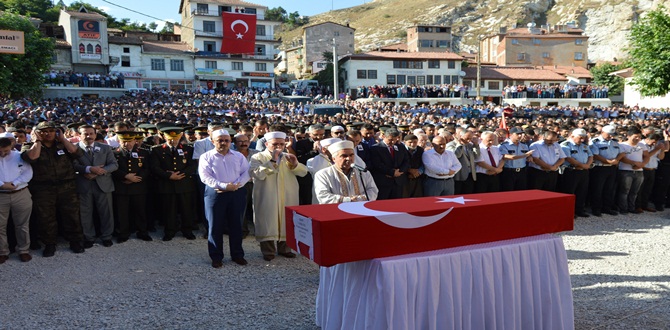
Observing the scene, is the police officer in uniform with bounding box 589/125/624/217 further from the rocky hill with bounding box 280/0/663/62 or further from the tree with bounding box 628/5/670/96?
the rocky hill with bounding box 280/0/663/62

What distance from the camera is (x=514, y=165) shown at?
8.95m

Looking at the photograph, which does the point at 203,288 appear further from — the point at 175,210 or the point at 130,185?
the point at 130,185

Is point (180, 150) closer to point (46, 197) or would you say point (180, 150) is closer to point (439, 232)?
point (46, 197)

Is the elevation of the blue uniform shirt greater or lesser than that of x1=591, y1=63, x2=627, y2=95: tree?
lesser

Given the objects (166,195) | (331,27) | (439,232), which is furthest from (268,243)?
(331,27)

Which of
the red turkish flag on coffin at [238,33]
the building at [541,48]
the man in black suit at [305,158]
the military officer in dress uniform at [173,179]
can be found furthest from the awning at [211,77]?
the military officer in dress uniform at [173,179]

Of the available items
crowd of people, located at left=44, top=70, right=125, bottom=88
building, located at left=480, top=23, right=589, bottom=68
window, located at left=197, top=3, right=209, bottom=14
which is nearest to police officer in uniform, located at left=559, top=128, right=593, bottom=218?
crowd of people, located at left=44, top=70, right=125, bottom=88

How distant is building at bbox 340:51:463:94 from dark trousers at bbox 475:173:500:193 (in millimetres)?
44213

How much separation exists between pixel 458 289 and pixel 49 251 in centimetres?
550

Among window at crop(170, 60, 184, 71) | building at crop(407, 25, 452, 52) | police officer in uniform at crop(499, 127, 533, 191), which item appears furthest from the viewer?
building at crop(407, 25, 452, 52)

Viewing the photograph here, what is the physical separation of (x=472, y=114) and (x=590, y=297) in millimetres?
27068

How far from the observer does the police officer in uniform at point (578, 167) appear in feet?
29.9

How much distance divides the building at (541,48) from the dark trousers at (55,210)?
72151 mm

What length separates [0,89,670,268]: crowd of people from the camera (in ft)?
19.9
